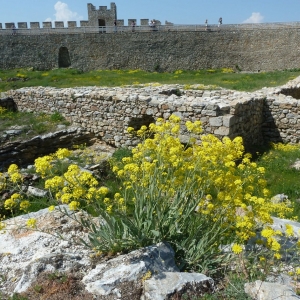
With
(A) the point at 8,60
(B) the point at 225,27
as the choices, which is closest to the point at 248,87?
(B) the point at 225,27

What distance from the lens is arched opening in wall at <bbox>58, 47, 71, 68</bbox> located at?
29.4 metres

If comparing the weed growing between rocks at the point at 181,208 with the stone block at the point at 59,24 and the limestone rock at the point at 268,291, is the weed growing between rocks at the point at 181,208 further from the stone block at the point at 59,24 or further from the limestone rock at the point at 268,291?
the stone block at the point at 59,24

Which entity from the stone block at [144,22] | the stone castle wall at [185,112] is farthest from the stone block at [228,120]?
the stone block at [144,22]

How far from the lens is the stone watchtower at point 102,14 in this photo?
32.8 m

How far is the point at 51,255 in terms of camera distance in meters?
3.99

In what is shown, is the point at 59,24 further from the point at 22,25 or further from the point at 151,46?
the point at 151,46

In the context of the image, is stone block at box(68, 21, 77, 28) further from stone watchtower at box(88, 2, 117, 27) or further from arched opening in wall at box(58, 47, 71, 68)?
stone watchtower at box(88, 2, 117, 27)

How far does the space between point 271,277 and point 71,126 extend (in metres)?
8.80

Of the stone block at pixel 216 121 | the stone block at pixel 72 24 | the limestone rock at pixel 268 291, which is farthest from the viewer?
the stone block at pixel 72 24

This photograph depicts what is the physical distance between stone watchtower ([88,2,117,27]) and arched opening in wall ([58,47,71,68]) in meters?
4.90

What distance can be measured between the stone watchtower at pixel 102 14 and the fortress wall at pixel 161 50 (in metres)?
4.78

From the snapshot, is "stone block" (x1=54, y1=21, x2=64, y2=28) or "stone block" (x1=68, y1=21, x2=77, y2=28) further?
"stone block" (x1=68, y1=21, x2=77, y2=28)

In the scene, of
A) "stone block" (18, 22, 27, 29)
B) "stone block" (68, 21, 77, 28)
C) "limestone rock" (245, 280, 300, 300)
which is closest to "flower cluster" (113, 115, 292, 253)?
"limestone rock" (245, 280, 300, 300)

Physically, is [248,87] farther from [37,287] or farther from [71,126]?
[37,287]
